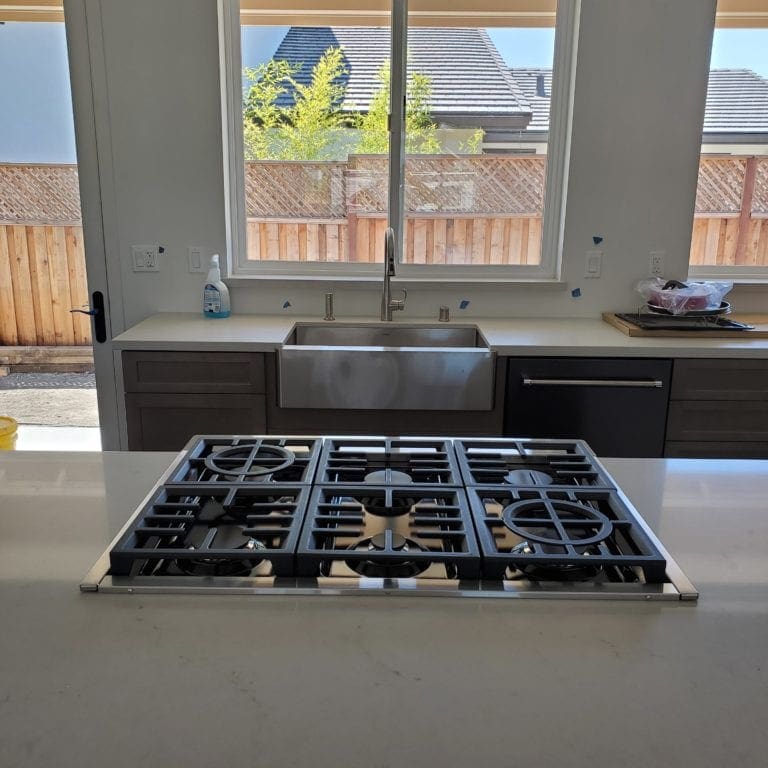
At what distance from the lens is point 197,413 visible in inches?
98.6

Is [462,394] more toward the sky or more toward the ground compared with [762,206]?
more toward the ground

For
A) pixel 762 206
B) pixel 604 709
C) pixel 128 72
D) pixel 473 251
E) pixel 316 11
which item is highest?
pixel 316 11

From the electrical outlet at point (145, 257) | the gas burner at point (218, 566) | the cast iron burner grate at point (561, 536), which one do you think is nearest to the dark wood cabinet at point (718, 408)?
the cast iron burner grate at point (561, 536)

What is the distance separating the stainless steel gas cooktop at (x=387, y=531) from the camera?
895mm

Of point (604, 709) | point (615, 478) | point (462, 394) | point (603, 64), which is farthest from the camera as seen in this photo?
point (603, 64)

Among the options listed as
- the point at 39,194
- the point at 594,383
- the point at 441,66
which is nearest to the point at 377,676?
the point at 594,383

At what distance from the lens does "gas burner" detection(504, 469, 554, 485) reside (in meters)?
1.18

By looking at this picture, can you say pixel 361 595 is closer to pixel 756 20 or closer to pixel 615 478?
pixel 615 478

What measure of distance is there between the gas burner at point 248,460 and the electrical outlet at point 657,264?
2.18 m

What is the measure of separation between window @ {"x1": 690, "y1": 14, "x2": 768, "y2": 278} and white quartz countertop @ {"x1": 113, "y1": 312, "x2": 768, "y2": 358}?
0.69 meters

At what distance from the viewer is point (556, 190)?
3.03 meters

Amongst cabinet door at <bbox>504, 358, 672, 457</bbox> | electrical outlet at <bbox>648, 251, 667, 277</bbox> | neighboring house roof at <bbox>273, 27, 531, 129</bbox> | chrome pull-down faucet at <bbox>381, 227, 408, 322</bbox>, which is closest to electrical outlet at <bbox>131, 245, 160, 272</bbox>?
neighboring house roof at <bbox>273, 27, 531, 129</bbox>

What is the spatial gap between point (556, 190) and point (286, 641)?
2.61 meters

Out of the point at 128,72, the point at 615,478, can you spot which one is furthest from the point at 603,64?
the point at 615,478
